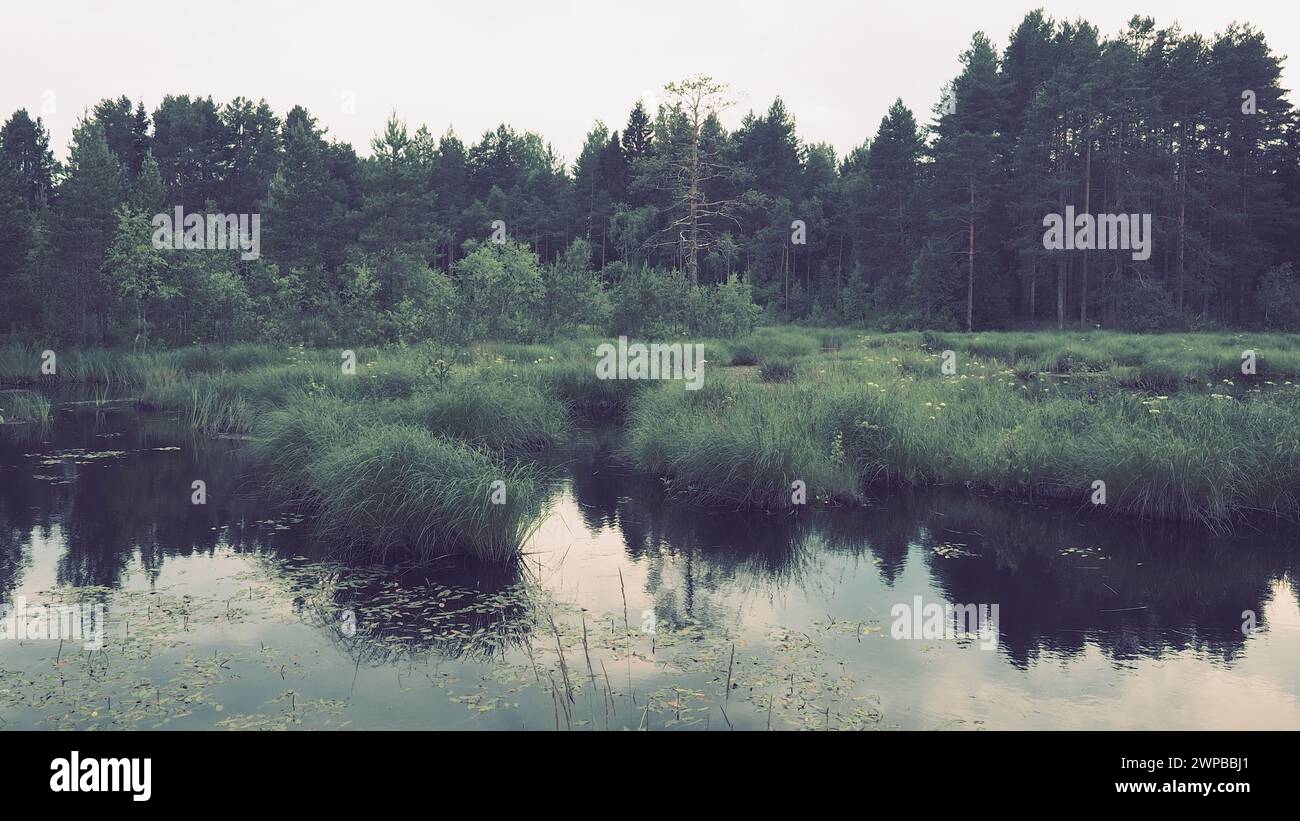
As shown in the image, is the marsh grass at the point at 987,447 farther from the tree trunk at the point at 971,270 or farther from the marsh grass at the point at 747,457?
the tree trunk at the point at 971,270

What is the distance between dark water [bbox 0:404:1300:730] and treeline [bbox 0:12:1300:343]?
42.6 ft

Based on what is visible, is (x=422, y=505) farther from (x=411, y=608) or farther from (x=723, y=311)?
(x=723, y=311)

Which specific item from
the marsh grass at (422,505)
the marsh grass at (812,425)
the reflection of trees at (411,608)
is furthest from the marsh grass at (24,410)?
the reflection of trees at (411,608)

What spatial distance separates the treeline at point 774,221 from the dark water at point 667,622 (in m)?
13.0

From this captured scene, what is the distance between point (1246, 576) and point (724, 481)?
18.7 feet

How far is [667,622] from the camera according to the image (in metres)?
7.60

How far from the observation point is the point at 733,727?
5574 mm

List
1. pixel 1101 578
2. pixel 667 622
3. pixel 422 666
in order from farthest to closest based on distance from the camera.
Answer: pixel 1101 578, pixel 667 622, pixel 422 666

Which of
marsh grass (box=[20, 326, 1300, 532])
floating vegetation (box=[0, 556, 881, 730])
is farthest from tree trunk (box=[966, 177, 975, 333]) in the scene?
floating vegetation (box=[0, 556, 881, 730])

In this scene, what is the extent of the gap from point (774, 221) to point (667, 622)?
57.9 meters

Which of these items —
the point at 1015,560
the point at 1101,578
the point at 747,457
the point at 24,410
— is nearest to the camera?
the point at 1101,578

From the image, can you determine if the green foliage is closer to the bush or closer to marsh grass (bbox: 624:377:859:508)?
the bush

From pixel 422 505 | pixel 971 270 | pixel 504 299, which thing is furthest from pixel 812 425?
pixel 971 270

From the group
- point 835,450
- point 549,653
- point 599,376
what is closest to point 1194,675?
point 549,653
